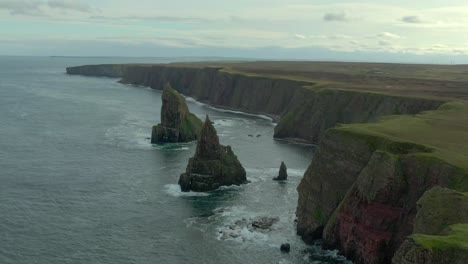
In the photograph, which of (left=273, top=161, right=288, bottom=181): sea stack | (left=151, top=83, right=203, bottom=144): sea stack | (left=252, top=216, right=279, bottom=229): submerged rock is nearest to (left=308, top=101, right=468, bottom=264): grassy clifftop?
(left=252, top=216, right=279, bottom=229): submerged rock

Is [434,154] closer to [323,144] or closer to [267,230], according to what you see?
[323,144]

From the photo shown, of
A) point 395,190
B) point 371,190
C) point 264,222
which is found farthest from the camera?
point 264,222

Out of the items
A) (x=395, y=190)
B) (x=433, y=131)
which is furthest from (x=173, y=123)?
(x=395, y=190)

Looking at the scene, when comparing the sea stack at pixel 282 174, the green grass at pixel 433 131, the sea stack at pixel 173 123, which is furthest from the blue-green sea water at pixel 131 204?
the green grass at pixel 433 131

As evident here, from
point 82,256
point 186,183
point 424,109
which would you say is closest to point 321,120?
point 424,109

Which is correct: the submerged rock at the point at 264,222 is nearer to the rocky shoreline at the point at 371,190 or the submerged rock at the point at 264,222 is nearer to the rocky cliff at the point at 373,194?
the rocky shoreline at the point at 371,190

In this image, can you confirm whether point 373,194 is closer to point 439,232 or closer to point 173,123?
point 439,232
